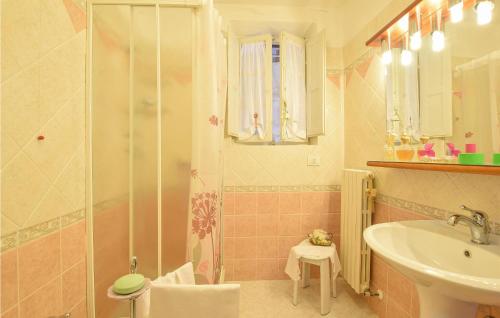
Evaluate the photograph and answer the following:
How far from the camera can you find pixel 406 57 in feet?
4.29

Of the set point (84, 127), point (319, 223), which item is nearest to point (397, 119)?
point (319, 223)

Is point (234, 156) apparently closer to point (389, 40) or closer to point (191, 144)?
point (191, 144)

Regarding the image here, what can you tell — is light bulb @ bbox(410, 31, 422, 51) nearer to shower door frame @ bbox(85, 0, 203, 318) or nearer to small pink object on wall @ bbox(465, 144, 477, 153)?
small pink object on wall @ bbox(465, 144, 477, 153)

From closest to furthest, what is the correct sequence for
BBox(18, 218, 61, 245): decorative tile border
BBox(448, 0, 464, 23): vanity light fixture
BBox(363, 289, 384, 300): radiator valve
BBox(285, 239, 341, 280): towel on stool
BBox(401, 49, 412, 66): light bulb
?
BBox(18, 218, 61, 245): decorative tile border → BBox(448, 0, 464, 23): vanity light fixture → BBox(401, 49, 412, 66): light bulb → BBox(363, 289, 384, 300): radiator valve → BBox(285, 239, 341, 280): towel on stool

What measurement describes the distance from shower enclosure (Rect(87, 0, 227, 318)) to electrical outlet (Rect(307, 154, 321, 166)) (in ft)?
4.00

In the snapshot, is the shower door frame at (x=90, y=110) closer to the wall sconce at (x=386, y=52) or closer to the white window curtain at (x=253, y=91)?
the white window curtain at (x=253, y=91)

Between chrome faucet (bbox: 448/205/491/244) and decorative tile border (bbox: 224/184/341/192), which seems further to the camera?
decorative tile border (bbox: 224/184/341/192)

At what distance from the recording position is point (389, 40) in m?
1.40

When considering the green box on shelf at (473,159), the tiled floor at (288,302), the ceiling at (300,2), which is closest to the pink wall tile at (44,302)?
the tiled floor at (288,302)

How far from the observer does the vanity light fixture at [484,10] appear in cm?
87

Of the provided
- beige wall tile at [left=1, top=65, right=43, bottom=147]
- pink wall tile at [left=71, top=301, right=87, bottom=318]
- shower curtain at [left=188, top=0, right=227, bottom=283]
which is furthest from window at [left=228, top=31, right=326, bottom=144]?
pink wall tile at [left=71, top=301, right=87, bottom=318]

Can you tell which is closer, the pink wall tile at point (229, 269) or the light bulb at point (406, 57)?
the light bulb at point (406, 57)

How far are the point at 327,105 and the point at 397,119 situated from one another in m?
0.78

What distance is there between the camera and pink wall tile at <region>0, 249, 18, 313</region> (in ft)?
2.18
